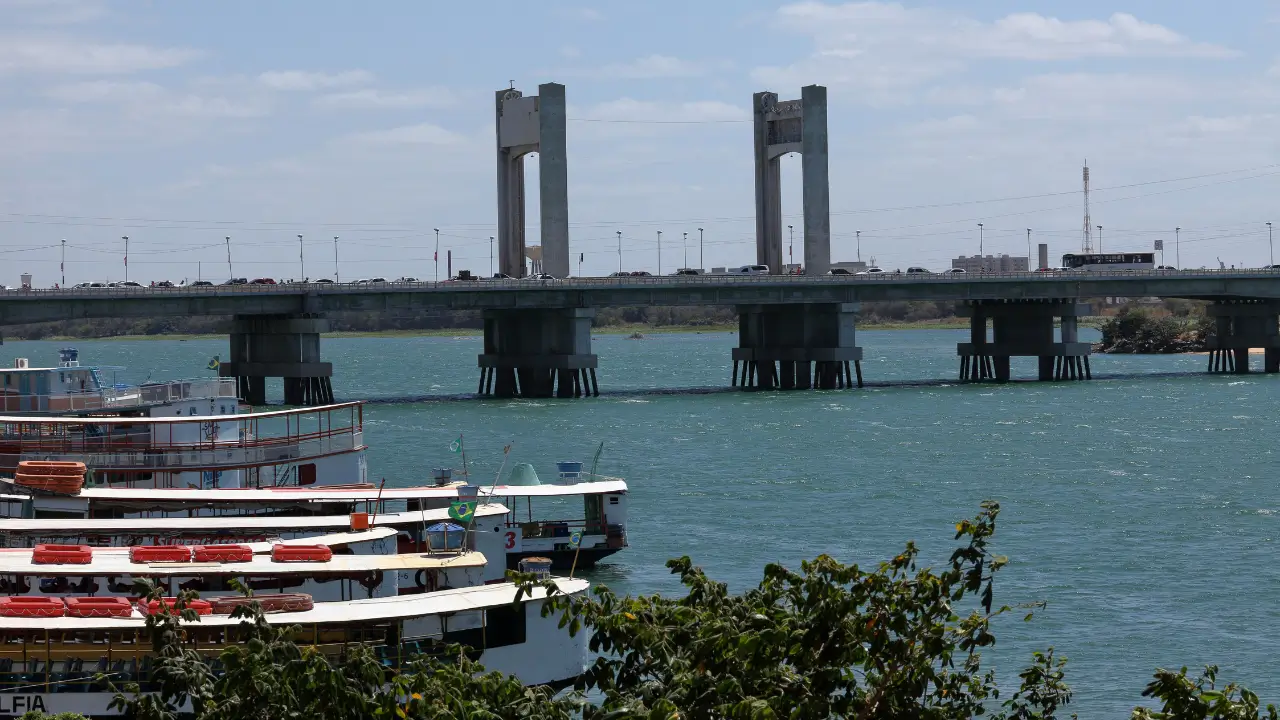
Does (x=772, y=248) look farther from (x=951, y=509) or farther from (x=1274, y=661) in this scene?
(x=1274, y=661)

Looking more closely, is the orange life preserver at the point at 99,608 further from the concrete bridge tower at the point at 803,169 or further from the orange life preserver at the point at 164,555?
the concrete bridge tower at the point at 803,169

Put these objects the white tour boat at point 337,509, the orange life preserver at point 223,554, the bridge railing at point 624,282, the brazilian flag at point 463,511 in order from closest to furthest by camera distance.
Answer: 1. the orange life preserver at point 223,554
2. the brazilian flag at point 463,511
3. the white tour boat at point 337,509
4. the bridge railing at point 624,282

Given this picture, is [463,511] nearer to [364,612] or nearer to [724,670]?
[364,612]

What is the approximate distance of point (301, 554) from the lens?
3562 cm

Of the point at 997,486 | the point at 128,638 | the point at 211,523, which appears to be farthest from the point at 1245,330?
the point at 128,638

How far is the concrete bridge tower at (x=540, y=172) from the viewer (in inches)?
5851

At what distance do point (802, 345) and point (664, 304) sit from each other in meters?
13.7

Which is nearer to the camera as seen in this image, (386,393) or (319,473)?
(319,473)

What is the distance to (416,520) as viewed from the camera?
4503cm

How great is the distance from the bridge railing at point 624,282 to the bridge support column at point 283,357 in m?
3.23


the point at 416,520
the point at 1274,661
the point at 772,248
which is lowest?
the point at 1274,661

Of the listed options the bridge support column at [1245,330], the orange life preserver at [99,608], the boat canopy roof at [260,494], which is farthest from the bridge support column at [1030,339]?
the orange life preserver at [99,608]

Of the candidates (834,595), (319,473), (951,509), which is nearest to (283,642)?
(834,595)

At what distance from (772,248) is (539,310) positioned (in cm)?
3382
